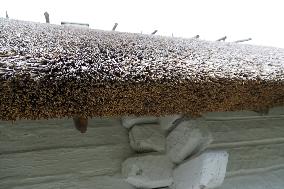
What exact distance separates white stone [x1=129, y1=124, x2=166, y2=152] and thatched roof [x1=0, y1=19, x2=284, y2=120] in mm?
367

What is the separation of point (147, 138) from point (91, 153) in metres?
0.28

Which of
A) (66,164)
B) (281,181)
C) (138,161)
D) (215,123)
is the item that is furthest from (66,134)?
(281,181)

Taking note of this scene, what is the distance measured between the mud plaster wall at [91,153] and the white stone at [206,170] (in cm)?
25

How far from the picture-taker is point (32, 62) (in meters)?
1.31

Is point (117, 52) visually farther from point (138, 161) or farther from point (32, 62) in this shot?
point (138, 161)

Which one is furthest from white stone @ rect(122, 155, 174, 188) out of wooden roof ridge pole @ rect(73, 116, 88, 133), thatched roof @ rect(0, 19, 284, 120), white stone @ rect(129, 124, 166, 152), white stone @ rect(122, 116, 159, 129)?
thatched roof @ rect(0, 19, 284, 120)

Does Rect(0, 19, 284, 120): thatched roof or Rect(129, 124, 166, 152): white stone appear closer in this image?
Rect(0, 19, 284, 120): thatched roof

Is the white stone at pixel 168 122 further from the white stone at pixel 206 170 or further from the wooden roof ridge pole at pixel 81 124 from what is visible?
the wooden roof ridge pole at pixel 81 124

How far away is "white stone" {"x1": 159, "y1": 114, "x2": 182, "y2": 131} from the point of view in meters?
1.88

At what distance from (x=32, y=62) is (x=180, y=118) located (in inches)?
32.0

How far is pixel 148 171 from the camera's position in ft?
6.09

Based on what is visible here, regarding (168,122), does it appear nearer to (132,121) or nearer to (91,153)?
(132,121)

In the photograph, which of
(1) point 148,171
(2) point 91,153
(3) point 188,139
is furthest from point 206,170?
(2) point 91,153

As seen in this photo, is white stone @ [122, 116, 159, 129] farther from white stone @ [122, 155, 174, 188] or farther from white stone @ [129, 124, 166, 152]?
white stone @ [122, 155, 174, 188]
